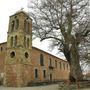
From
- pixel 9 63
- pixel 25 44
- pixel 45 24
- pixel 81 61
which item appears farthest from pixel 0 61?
pixel 81 61

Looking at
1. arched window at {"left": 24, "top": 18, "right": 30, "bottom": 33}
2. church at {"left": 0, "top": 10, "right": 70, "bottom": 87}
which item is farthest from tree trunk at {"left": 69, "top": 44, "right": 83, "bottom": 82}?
arched window at {"left": 24, "top": 18, "right": 30, "bottom": 33}

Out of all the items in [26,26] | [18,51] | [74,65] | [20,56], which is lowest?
[74,65]

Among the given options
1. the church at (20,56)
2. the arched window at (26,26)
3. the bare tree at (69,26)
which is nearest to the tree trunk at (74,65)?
the bare tree at (69,26)

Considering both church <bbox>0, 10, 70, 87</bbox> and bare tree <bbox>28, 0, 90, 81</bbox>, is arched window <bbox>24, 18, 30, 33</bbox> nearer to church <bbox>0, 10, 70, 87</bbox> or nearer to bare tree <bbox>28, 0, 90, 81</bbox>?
church <bbox>0, 10, 70, 87</bbox>

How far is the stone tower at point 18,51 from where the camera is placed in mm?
28030

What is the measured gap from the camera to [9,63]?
29.3 metres

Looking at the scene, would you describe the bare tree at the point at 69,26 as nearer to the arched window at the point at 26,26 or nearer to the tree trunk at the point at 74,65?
the tree trunk at the point at 74,65

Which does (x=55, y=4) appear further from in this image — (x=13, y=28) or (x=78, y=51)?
(x=13, y=28)

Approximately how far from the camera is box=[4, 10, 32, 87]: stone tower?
1104 inches

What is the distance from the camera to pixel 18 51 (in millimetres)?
28703

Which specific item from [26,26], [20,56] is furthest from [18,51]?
[26,26]

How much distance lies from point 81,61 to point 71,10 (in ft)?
23.0

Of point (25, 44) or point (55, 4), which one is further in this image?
point (25, 44)

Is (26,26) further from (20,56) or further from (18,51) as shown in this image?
(20,56)
